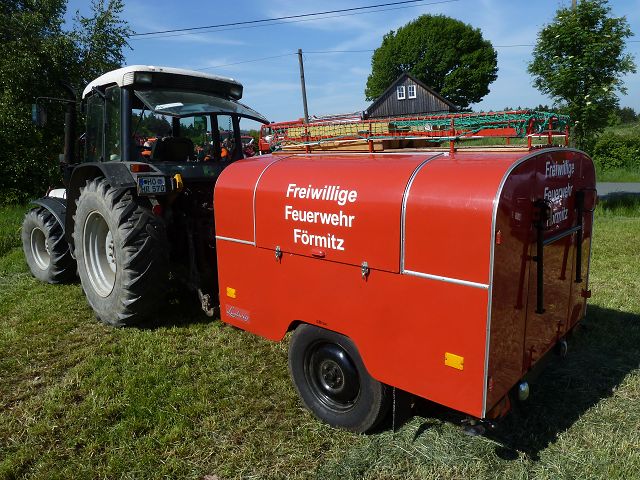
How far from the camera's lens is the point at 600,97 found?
10070 mm

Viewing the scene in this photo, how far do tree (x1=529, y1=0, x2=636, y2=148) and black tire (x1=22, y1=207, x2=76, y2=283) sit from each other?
9672 millimetres

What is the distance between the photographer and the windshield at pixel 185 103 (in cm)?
439

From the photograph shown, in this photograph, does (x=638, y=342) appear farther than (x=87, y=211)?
No

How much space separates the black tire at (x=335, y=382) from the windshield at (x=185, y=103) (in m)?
2.40

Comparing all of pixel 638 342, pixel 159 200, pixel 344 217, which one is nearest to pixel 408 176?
pixel 344 217

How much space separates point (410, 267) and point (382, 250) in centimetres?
19

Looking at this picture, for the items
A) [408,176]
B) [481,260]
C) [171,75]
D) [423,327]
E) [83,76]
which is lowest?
[423,327]

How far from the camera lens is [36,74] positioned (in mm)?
11086

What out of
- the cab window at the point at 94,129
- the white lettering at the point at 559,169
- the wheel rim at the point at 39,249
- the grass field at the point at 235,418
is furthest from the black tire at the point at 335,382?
the wheel rim at the point at 39,249

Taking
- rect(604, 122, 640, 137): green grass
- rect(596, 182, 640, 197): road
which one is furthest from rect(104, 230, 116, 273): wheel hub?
rect(604, 122, 640, 137): green grass

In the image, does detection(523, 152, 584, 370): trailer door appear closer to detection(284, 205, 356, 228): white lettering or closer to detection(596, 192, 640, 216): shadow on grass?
detection(284, 205, 356, 228): white lettering

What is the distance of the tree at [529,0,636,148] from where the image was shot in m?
10.0

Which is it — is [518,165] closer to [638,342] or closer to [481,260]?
[481,260]

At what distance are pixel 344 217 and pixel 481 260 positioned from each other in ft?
2.78
